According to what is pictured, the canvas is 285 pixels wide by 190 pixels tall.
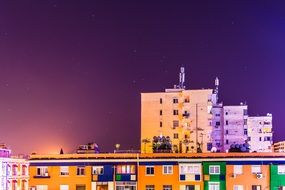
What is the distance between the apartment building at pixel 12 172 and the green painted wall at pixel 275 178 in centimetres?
2072

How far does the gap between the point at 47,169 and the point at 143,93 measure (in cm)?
2682

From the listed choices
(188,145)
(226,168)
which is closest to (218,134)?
(188,145)

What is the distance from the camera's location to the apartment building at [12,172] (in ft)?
165

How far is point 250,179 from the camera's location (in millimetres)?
52406

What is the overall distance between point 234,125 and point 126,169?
36294mm

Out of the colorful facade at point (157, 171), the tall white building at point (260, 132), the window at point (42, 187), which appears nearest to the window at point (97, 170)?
the colorful facade at point (157, 171)

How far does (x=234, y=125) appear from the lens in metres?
87.0

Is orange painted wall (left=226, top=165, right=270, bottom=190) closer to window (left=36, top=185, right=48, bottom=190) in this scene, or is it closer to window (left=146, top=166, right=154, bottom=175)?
window (left=146, top=166, right=154, bottom=175)

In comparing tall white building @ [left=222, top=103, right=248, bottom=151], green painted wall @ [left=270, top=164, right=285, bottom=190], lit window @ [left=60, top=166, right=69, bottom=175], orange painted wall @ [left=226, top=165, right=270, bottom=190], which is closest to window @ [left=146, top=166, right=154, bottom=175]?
orange painted wall @ [left=226, top=165, right=270, bottom=190]

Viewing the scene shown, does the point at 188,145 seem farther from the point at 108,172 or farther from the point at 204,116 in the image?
the point at 108,172

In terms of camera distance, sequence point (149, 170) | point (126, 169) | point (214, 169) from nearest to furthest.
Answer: point (214, 169) < point (149, 170) < point (126, 169)

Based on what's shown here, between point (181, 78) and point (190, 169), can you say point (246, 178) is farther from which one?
point (181, 78)

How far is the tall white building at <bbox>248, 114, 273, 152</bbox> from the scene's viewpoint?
96.7m

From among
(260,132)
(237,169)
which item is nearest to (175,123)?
(237,169)
